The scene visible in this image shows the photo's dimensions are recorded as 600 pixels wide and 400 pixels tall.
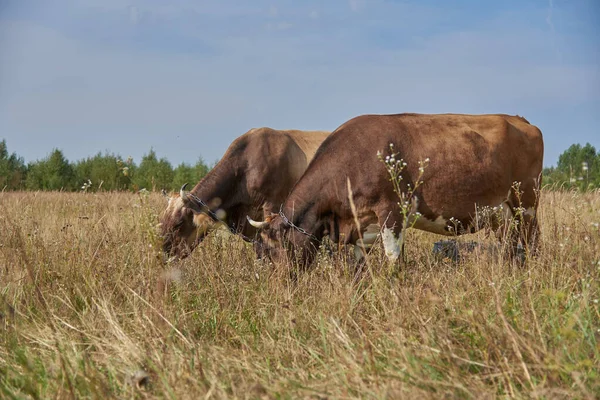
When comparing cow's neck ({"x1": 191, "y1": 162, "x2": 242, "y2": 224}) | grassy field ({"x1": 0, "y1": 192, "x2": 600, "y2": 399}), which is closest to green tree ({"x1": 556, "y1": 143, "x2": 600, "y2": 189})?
grassy field ({"x1": 0, "y1": 192, "x2": 600, "y2": 399})

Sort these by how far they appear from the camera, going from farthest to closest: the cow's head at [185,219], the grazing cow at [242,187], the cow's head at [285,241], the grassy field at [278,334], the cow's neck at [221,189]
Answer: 1. the cow's neck at [221,189]
2. the grazing cow at [242,187]
3. the cow's head at [185,219]
4. the cow's head at [285,241]
5. the grassy field at [278,334]

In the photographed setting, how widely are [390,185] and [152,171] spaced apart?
34104 millimetres

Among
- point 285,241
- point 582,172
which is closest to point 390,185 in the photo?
point 285,241

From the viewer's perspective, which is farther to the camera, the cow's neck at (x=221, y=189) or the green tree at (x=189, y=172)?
the green tree at (x=189, y=172)

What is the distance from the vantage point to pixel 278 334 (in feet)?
12.7

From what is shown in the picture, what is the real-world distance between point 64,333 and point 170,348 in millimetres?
1100

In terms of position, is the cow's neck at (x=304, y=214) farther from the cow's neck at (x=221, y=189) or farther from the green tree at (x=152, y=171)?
the green tree at (x=152, y=171)

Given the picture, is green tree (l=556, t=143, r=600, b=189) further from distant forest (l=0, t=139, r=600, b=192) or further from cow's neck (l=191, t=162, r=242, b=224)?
distant forest (l=0, t=139, r=600, b=192)

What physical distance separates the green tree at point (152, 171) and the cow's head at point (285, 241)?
31.6m

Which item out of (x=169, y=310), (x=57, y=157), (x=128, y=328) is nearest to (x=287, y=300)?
(x=169, y=310)

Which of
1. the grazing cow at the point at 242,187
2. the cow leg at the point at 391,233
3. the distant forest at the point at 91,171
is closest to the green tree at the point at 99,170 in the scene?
the distant forest at the point at 91,171

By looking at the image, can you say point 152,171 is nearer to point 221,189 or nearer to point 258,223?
point 221,189

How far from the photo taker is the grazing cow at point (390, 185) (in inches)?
266

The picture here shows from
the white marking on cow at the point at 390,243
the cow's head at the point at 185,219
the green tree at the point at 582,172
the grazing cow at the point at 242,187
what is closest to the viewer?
the green tree at the point at 582,172
